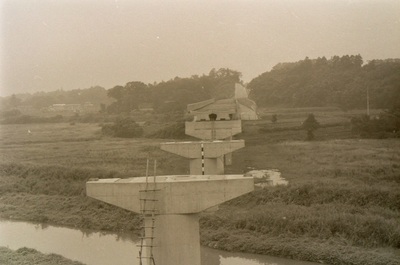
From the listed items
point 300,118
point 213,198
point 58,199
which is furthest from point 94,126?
point 213,198

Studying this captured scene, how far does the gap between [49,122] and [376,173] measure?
27.4 meters

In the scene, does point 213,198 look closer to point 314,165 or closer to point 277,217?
point 277,217

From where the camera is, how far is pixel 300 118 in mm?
36250

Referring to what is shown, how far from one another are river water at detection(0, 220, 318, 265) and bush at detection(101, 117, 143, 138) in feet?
42.2

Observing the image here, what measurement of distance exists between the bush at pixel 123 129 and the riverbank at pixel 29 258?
60.3ft

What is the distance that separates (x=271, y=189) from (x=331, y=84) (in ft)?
64.0

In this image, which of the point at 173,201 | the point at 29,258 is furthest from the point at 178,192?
the point at 29,258

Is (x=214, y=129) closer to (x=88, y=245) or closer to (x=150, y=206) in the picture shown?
(x=88, y=245)

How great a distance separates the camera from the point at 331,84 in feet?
124

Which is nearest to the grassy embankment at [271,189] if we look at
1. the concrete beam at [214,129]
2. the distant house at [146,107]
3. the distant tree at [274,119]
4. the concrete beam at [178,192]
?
the distant tree at [274,119]

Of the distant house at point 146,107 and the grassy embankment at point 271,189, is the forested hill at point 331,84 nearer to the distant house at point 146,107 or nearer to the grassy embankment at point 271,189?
the grassy embankment at point 271,189

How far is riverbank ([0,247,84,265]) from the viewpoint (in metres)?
14.2

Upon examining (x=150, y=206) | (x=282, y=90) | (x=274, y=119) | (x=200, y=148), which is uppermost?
(x=282, y=90)

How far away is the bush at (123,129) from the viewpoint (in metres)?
34.0
